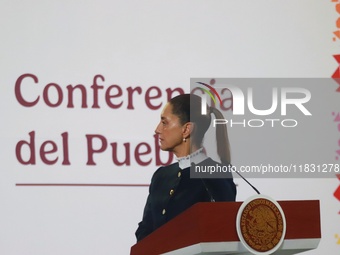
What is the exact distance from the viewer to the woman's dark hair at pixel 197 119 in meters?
2.60

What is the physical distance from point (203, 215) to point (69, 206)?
1.47m

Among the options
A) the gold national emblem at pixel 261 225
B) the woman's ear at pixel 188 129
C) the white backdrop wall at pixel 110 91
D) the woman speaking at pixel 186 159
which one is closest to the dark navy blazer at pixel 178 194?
the woman speaking at pixel 186 159

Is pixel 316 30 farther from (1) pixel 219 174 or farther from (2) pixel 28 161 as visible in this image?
(2) pixel 28 161

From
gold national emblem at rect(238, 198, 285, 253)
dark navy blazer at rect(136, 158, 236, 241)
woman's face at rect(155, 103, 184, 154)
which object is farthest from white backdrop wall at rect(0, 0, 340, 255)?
gold national emblem at rect(238, 198, 285, 253)

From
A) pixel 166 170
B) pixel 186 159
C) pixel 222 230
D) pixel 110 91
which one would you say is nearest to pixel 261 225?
pixel 222 230

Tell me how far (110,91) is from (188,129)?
689 millimetres

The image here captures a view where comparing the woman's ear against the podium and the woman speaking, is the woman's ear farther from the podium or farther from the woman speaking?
the podium

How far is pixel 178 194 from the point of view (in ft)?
8.23

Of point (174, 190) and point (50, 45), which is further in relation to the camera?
point (50, 45)

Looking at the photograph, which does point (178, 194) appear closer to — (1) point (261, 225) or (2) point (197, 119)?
(2) point (197, 119)

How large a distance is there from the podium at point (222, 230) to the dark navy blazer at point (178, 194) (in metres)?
0.58

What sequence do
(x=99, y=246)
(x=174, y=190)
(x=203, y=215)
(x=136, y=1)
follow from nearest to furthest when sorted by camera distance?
(x=203, y=215) → (x=174, y=190) → (x=99, y=246) → (x=136, y=1)

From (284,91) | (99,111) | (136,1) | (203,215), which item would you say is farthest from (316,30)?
(203,215)

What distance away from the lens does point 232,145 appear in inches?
128
